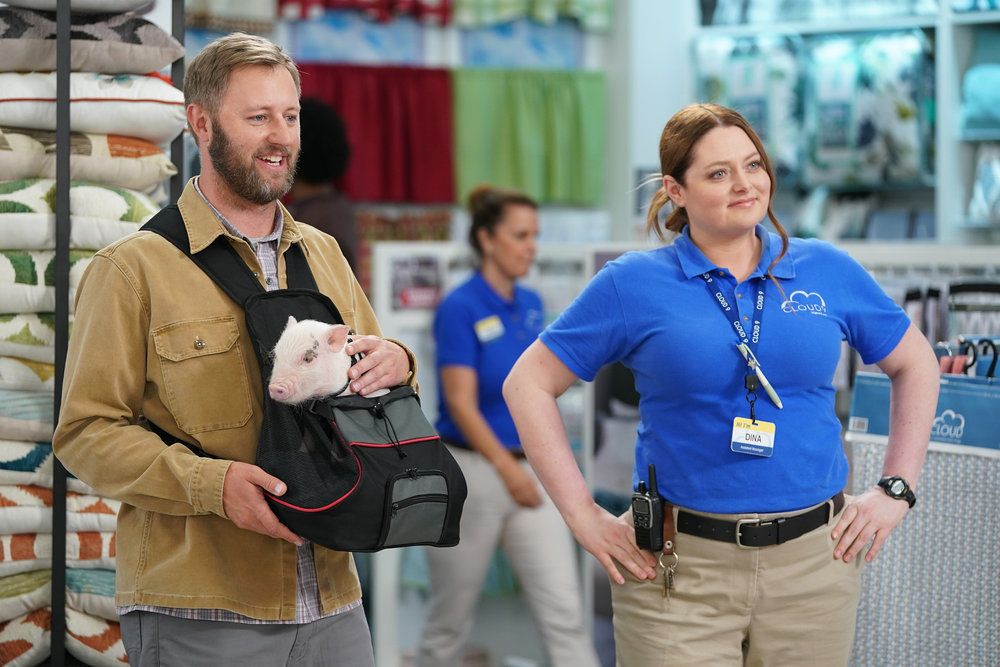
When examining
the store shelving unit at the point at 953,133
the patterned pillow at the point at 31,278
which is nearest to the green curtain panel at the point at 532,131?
the store shelving unit at the point at 953,133

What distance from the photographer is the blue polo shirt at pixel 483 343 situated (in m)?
3.90

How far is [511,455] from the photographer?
3.86 metres

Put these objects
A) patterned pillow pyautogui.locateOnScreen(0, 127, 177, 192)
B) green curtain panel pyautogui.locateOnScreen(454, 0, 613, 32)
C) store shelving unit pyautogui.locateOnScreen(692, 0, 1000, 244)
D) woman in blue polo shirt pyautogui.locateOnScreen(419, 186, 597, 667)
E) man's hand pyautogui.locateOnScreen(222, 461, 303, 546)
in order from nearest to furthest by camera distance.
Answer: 1. man's hand pyautogui.locateOnScreen(222, 461, 303, 546)
2. patterned pillow pyautogui.locateOnScreen(0, 127, 177, 192)
3. woman in blue polo shirt pyautogui.locateOnScreen(419, 186, 597, 667)
4. store shelving unit pyautogui.locateOnScreen(692, 0, 1000, 244)
5. green curtain panel pyautogui.locateOnScreen(454, 0, 613, 32)

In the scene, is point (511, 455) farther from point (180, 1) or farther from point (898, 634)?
point (180, 1)

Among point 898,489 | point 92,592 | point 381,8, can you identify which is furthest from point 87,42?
point 381,8

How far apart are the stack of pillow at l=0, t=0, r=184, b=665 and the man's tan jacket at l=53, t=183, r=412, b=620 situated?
1.82 ft

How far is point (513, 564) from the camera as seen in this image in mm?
3924

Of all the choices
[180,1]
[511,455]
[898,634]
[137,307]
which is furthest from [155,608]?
[511,455]

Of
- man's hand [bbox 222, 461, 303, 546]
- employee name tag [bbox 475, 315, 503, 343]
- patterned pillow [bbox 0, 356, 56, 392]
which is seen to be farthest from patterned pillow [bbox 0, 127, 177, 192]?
employee name tag [bbox 475, 315, 503, 343]

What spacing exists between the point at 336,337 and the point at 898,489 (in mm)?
1055

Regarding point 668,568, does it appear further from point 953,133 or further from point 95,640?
point 953,133

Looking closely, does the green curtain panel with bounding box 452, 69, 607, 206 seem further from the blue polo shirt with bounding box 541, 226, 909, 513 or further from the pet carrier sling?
the pet carrier sling

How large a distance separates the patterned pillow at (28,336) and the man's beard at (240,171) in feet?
2.28

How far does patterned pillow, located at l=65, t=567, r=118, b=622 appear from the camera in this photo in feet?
7.67
